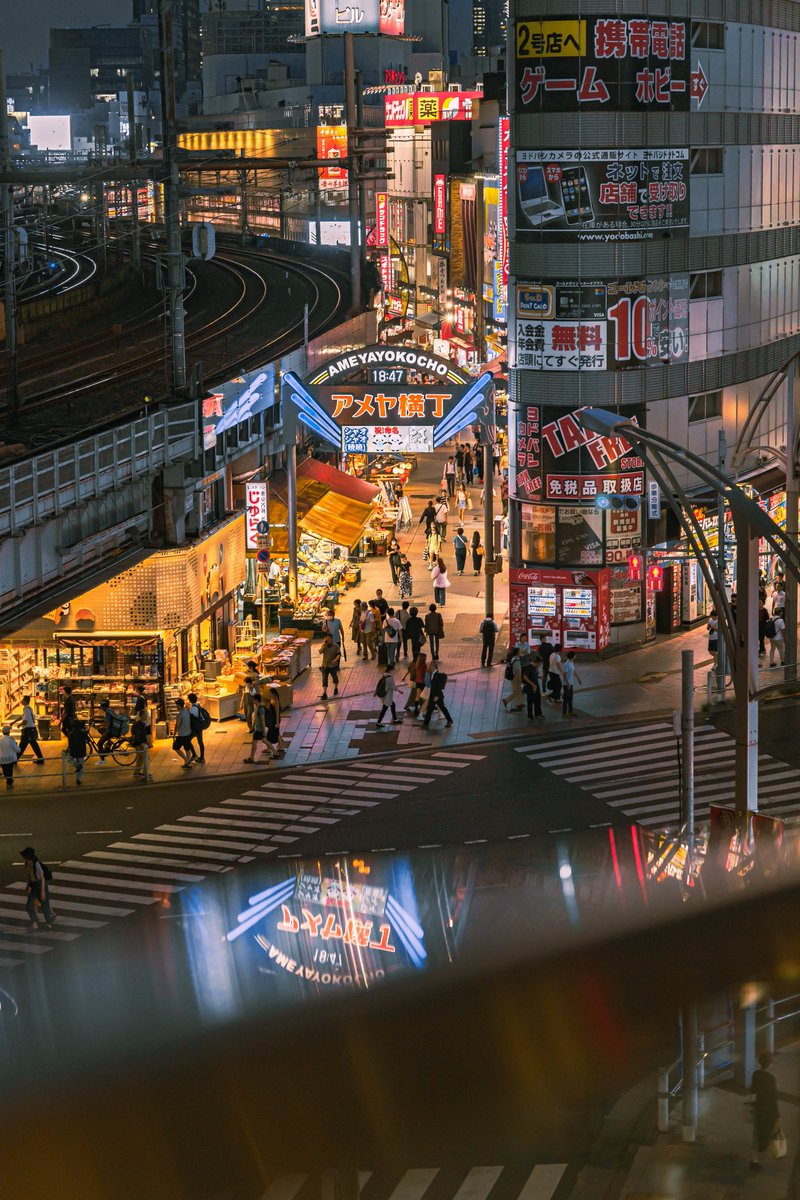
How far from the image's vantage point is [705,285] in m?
48.6

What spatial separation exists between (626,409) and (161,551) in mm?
15378

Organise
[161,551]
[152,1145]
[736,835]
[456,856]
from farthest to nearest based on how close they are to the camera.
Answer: [161,551], [456,856], [736,835], [152,1145]

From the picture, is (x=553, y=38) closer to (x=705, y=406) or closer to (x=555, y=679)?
(x=705, y=406)

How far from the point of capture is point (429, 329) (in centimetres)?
10994

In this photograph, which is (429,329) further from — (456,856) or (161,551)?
(456,856)

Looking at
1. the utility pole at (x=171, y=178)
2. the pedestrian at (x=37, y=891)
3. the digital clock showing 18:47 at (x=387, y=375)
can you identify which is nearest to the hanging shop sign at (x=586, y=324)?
the digital clock showing 18:47 at (x=387, y=375)

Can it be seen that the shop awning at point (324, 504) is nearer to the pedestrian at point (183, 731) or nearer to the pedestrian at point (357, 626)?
the pedestrian at point (357, 626)

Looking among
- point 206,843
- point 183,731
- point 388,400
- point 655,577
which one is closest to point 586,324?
point 388,400

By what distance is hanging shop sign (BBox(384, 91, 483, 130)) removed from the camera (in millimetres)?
A: 111625

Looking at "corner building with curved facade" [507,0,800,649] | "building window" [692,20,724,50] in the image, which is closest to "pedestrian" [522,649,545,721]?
"corner building with curved facade" [507,0,800,649]

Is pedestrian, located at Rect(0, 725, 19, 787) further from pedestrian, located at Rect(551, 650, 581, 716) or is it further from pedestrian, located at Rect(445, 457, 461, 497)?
pedestrian, located at Rect(445, 457, 461, 497)

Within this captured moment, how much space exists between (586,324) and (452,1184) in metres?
32.1

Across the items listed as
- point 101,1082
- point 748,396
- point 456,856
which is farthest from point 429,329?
point 101,1082

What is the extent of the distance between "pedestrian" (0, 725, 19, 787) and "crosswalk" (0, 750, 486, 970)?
13.6ft
